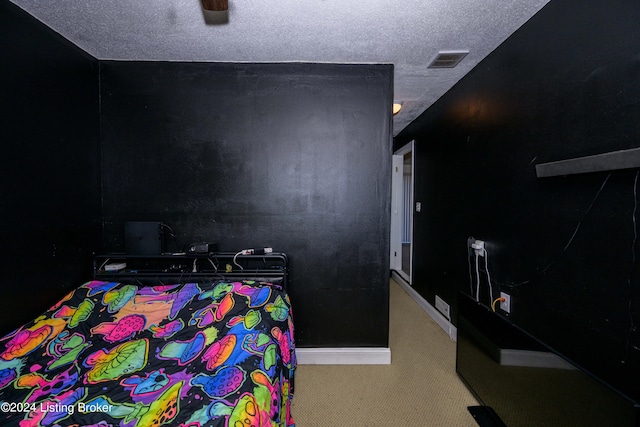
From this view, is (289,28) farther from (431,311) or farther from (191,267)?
(431,311)

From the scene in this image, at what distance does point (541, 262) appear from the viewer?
160 cm

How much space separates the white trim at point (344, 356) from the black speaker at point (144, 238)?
1480 mm

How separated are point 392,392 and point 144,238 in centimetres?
224

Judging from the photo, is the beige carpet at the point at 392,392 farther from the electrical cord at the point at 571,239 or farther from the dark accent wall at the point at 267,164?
the electrical cord at the point at 571,239

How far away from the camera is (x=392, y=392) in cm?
192

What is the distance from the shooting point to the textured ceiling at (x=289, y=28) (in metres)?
1.56

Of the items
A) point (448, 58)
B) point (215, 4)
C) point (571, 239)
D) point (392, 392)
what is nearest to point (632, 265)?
point (571, 239)

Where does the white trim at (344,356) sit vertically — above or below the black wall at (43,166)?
below

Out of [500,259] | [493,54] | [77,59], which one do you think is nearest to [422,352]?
[500,259]

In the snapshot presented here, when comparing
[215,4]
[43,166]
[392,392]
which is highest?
[215,4]

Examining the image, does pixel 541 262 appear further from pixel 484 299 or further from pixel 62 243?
pixel 62 243

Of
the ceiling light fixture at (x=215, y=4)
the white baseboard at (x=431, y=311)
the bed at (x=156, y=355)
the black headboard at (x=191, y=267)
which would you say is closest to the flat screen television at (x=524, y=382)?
the white baseboard at (x=431, y=311)

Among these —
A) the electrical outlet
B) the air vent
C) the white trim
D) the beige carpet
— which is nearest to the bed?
the beige carpet

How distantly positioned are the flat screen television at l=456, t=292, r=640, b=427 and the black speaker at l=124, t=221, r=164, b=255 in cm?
232
